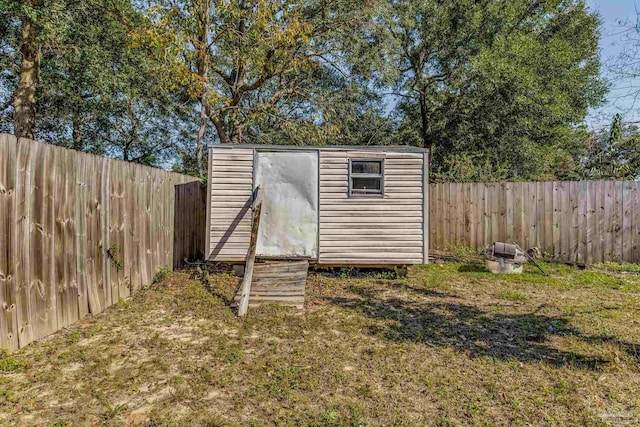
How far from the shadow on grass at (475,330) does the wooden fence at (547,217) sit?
4343mm

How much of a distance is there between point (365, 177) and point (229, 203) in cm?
270

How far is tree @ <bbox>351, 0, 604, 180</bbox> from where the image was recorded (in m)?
12.2

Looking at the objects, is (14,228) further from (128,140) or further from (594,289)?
(128,140)

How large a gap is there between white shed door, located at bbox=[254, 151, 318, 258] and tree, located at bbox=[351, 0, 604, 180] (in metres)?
7.19

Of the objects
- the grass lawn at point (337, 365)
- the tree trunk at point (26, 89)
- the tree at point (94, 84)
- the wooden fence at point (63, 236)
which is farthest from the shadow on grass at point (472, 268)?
the tree trunk at point (26, 89)

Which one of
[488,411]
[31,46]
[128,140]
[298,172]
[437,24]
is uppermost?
[437,24]

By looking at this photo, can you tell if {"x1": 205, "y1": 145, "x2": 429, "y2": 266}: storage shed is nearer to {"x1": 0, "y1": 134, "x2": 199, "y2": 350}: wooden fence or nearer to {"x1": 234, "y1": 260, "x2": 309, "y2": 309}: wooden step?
{"x1": 234, "y1": 260, "x2": 309, "y2": 309}: wooden step

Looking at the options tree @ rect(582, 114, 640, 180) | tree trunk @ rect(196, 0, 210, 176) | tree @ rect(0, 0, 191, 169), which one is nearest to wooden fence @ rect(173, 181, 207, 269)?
tree trunk @ rect(196, 0, 210, 176)

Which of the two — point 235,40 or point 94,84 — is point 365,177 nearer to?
point 235,40

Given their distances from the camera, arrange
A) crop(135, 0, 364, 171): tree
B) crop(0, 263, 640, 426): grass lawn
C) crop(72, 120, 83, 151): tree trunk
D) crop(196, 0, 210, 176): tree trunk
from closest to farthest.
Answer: crop(0, 263, 640, 426): grass lawn → crop(135, 0, 364, 171): tree → crop(196, 0, 210, 176): tree trunk → crop(72, 120, 83, 151): tree trunk

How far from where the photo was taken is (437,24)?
1357 centimetres

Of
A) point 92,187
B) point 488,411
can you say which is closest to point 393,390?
point 488,411

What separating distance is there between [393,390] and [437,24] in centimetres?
1415

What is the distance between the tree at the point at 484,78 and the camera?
12219 mm
